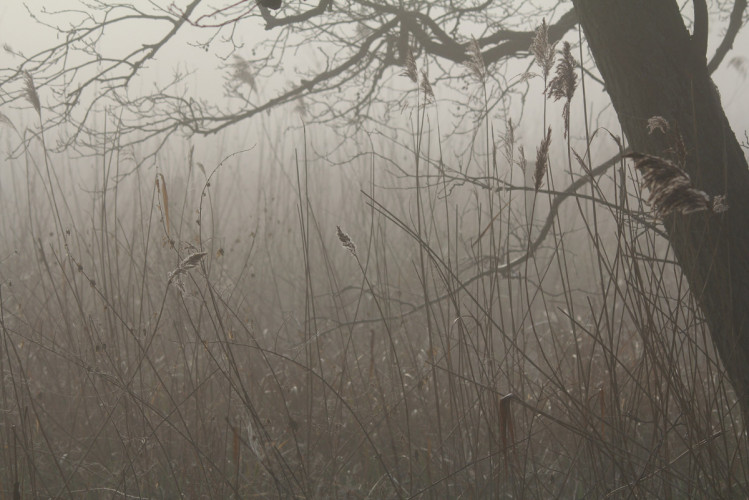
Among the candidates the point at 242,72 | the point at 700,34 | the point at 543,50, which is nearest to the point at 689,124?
the point at 700,34

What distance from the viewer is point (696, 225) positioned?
1.59m

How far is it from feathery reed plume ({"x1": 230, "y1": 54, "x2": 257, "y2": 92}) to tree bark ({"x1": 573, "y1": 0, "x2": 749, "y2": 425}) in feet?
6.67

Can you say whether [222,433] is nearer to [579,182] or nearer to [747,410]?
[579,182]

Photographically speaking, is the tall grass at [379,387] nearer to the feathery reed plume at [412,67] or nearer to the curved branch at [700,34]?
the feathery reed plume at [412,67]

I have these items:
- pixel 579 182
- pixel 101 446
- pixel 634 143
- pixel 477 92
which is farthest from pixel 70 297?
pixel 634 143

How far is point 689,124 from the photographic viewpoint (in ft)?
5.32

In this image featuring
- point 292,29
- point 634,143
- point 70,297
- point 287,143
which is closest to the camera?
point 634,143

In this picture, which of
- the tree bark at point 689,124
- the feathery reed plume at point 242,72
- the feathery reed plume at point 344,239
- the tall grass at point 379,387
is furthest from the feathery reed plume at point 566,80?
the feathery reed plume at point 242,72

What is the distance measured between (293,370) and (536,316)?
183 cm

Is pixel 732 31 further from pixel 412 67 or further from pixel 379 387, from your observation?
pixel 379 387

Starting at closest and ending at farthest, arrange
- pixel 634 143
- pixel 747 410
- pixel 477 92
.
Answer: pixel 747 410 → pixel 634 143 → pixel 477 92

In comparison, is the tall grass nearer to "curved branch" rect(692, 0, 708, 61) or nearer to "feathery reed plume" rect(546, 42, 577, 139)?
"feathery reed plume" rect(546, 42, 577, 139)

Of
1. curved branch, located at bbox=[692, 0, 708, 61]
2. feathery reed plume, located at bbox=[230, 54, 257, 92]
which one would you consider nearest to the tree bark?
curved branch, located at bbox=[692, 0, 708, 61]

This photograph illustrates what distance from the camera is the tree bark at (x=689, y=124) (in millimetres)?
1581
